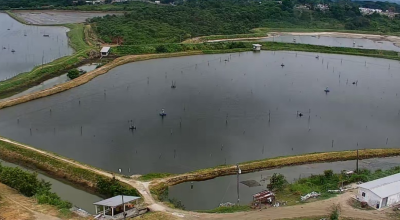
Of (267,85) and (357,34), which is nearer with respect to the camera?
(267,85)

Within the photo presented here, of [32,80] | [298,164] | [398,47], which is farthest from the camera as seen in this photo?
[398,47]

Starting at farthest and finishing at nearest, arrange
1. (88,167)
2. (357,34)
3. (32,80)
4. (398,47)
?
(357,34) < (398,47) < (32,80) < (88,167)

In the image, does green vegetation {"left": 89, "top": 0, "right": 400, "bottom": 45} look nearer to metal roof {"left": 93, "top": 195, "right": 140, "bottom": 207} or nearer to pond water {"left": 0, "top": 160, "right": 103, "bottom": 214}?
pond water {"left": 0, "top": 160, "right": 103, "bottom": 214}

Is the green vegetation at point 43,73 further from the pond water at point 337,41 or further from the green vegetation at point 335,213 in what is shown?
the pond water at point 337,41

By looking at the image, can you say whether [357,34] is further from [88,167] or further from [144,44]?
[88,167]

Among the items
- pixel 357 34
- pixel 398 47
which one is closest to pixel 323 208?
pixel 398 47

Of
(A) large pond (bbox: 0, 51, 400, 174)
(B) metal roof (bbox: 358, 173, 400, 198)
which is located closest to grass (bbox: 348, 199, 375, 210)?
(B) metal roof (bbox: 358, 173, 400, 198)

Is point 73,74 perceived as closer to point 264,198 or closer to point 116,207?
point 116,207
